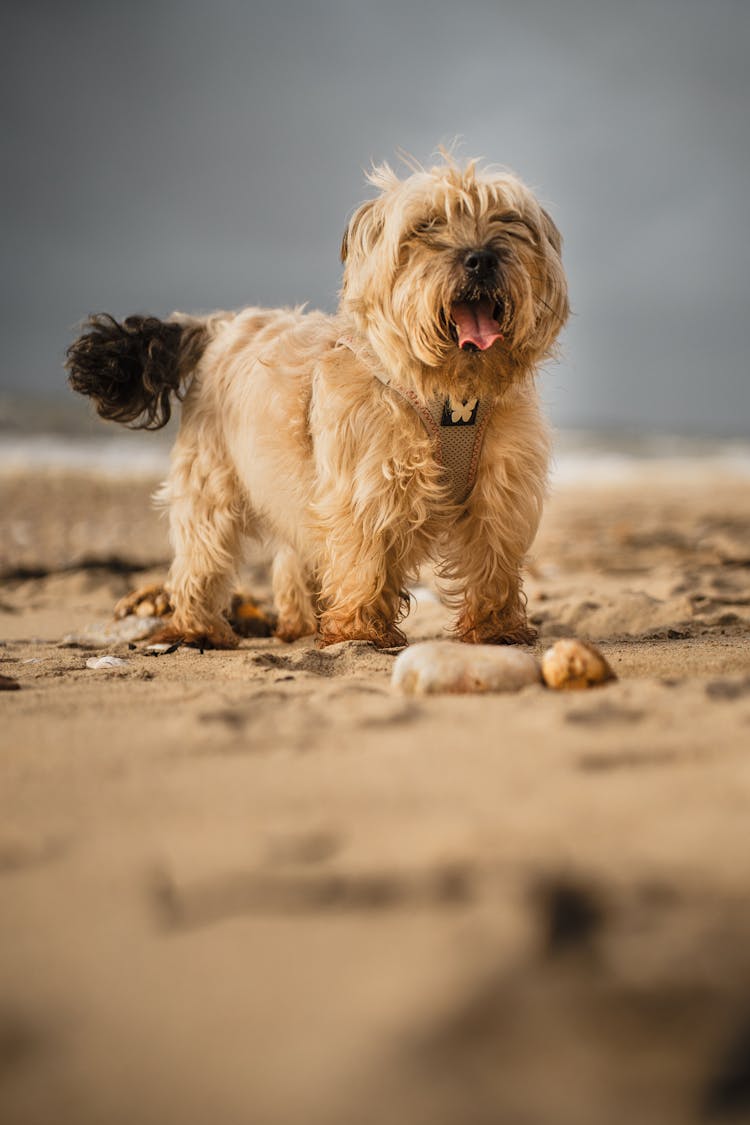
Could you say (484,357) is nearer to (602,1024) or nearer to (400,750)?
(400,750)

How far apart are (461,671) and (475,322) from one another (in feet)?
5.23

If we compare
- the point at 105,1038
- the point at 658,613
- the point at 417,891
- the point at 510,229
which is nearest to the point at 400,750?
the point at 417,891

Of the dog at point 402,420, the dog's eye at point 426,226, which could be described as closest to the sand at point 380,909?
the dog at point 402,420

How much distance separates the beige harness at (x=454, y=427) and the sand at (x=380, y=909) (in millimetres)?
1664

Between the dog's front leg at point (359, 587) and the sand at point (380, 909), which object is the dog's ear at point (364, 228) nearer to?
the dog's front leg at point (359, 587)

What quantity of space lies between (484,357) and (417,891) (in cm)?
260

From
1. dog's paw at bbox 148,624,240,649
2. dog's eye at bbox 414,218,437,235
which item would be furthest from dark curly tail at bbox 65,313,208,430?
dog's eye at bbox 414,218,437,235

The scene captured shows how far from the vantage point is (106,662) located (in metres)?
3.68

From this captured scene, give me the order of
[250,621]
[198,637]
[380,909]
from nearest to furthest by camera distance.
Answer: [380,909] → [198,637] → [250,621]

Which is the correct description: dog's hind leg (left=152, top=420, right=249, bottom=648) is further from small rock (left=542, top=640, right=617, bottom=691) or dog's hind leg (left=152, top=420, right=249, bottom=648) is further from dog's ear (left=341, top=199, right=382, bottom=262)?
small rock (left=542, top=640, right=617, bottom=691)

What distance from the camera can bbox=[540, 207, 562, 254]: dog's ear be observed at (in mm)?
3777

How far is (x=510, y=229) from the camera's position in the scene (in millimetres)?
3605

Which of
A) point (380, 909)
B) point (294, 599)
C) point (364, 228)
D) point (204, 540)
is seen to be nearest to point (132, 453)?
point (294, 599)

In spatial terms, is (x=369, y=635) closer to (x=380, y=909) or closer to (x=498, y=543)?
(x=498, y=543)
